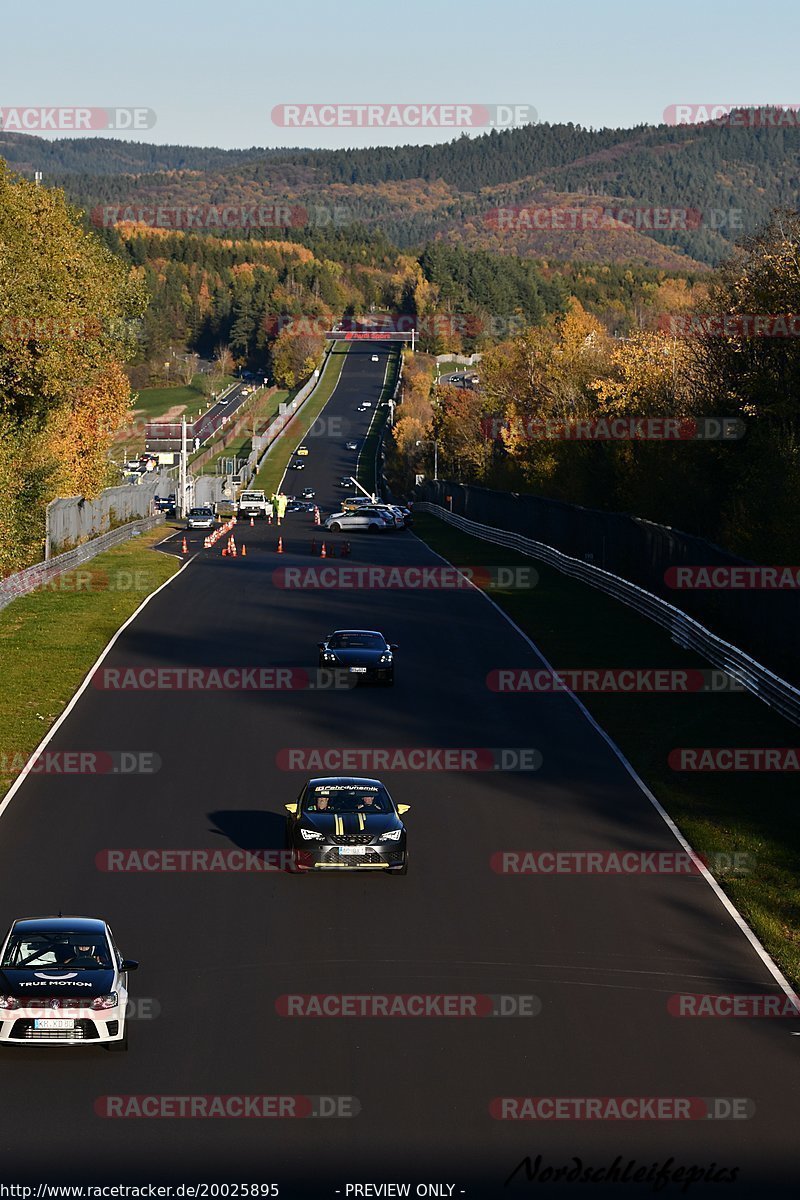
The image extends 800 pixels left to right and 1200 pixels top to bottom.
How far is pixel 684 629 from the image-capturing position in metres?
42.8

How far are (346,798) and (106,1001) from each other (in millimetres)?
7823

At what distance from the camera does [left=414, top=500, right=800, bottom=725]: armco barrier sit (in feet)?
113

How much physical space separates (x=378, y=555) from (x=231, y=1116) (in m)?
57.5

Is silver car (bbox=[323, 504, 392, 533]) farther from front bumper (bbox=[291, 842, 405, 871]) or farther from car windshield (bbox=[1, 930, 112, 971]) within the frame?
car windshield (bbox=[1, 930, 112, 971])

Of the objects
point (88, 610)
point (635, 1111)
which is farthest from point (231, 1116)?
point (88, 610)

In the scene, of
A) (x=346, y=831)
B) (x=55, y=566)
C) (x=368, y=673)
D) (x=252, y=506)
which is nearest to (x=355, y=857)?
(x=346, y=831)

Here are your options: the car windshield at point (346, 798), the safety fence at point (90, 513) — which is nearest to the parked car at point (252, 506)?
the safety fence at point (90, 513)

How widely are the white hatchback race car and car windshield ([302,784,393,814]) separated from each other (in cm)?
688

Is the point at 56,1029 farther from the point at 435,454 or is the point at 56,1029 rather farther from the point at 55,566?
the point at 435,454

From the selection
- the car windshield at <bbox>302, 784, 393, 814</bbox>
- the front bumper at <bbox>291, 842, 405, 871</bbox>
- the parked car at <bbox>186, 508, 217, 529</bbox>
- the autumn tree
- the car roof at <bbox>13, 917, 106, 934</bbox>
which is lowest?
the parked car at <bbox>186, 508, 217, 529</bbox>

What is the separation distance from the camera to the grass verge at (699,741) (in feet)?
73.4

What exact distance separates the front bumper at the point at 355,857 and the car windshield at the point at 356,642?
16.4 m

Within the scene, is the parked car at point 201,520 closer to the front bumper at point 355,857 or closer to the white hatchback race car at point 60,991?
the front bumper at point 355,857

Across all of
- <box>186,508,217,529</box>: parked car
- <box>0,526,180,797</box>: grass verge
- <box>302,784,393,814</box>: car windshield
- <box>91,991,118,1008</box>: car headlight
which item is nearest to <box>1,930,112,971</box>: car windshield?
<box>91,991,118,1008</box>: car headlight
